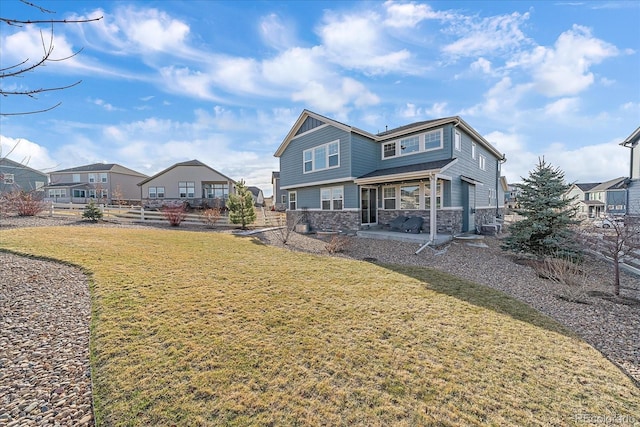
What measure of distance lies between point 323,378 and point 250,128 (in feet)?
51.5

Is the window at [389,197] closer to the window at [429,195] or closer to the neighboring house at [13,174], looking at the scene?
Answer: the window at [429,195]

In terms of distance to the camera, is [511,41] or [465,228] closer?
[511,41]

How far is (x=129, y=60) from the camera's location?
8.02 metres

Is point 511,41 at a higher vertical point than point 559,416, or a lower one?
higher

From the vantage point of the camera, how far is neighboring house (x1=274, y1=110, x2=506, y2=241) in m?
13.0

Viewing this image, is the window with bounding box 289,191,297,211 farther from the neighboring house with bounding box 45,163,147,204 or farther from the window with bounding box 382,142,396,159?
the neighboring house with bounding box 45,163,147,204

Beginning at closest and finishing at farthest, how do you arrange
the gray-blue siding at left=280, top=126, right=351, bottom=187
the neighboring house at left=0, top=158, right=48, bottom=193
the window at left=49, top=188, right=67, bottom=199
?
1. the neighboring house at left=0, top=158, right=48, bottom=193
2. the gray-blue siding at left=280, top=126, right=351, bottom=187
3. the window at left=49, top=188, right=67, bottom=199

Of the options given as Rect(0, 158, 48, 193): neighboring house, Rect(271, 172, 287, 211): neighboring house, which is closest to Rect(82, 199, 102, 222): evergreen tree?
Rect(0, 158, 48, 193): neighboring house

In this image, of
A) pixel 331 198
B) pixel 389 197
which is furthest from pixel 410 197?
pixel 331 198

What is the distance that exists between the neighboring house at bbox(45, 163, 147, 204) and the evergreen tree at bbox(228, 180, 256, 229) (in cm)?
2516

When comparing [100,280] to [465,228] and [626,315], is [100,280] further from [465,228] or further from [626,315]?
[465,228]

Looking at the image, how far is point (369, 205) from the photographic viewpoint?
1537 centimetres

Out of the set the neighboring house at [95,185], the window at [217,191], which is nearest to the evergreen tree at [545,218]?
the window at [217,191]

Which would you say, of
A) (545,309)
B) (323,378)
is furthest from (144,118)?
(545,309)
